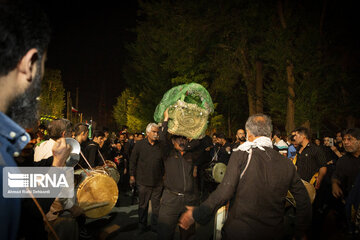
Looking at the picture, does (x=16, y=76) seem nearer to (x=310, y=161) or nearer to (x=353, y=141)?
(x=353, y=141)

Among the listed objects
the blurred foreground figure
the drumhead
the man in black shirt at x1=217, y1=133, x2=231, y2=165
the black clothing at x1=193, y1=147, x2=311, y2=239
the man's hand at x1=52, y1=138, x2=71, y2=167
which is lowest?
the man in black shirt at x1=217, y1=133, x2=231, y2=165

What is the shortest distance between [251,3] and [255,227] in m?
14.3

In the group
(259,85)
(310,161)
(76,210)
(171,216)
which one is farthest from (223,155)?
(259,85)

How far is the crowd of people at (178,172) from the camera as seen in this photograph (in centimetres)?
98

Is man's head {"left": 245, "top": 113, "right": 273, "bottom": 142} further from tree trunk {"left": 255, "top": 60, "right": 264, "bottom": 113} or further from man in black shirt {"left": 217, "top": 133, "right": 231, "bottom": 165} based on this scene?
tree trunk {"left": 255, "top": 60, "right": 264, "bottom": 113}

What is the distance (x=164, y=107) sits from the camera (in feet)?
13.9

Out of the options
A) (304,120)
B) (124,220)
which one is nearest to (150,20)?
(304,120)

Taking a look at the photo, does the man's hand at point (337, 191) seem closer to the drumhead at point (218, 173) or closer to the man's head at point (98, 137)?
the drumhead at point (218, 173)

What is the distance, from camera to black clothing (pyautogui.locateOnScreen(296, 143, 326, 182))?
17.5ft

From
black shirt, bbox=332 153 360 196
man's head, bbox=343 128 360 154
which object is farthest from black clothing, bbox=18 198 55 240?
man's head, bbox=343 128 360 154

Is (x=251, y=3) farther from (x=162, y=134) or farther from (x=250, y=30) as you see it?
(x=162, y=134)

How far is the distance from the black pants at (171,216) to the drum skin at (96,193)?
137cm

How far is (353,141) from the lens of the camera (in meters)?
4.40

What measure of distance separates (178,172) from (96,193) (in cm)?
170
